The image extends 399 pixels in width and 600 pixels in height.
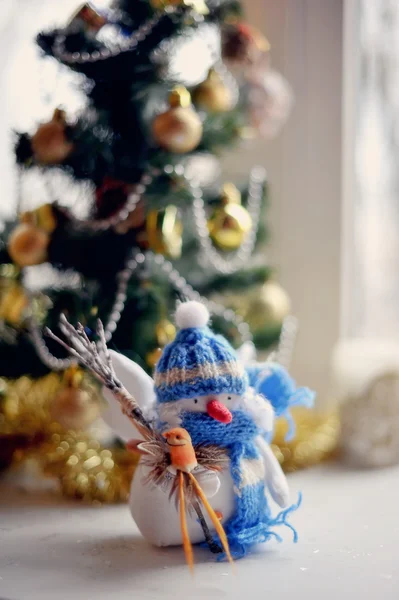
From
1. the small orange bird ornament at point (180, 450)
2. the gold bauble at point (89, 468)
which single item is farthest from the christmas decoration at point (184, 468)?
the gold bauble at point (89, 468)

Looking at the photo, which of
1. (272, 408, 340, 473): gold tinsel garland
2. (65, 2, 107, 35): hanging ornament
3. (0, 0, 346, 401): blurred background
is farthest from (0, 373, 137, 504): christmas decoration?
(65, 2, 107, 35): hanging ornament

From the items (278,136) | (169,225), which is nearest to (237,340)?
(169,225)

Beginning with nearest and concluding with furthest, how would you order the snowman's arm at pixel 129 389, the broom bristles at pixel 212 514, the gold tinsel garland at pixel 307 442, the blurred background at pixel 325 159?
the broom bristles at pixel 212 514 < the snowman's arm at pixel 129 389 < the gold tinsel garland at pixel 307 442 < the blurred background at pixel 325 159

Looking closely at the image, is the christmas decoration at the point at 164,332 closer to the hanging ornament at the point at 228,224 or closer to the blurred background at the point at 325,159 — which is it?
the hanging ornament at the point at 228,224

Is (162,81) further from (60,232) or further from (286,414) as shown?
(286,414)

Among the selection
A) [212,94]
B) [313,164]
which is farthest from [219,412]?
[313,164]
